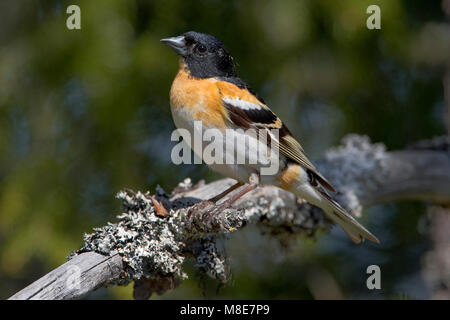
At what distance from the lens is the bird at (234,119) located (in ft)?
12.2

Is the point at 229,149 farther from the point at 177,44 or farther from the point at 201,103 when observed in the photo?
the point at 177,44

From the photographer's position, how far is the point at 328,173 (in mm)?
4719

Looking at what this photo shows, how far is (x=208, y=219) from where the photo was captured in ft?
10.6

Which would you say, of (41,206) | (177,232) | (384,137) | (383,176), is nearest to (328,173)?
(383,176)

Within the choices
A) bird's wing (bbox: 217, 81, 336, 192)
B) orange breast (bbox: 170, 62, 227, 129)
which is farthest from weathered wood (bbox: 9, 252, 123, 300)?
bird's wing (bbox: 217, 81, 336, 192)

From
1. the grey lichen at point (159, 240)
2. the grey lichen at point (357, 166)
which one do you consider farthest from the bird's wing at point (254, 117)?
the grey lichen at point (159, 240)

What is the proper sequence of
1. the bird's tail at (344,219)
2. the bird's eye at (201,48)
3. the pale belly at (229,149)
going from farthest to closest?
1. the bird's eye at (201,48)
2. the bird's tail at (344,219)
3. the pale belly at (229,149)

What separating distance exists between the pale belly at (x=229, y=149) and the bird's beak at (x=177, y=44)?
530 mm

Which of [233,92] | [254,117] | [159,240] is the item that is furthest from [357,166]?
[159,240]

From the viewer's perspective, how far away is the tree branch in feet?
9.34

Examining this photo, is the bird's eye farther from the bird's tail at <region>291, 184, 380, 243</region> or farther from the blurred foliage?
the bird's tail at <region>291, 184, 380, 243</region>

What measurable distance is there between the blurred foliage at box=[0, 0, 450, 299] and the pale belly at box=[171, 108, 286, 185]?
84cm

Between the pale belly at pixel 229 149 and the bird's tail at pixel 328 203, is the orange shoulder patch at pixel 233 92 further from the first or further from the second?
the bird's tail at pixel 328 203

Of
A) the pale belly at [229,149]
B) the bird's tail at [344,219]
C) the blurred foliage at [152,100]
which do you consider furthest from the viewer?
the blurred foliage at [152,100]
